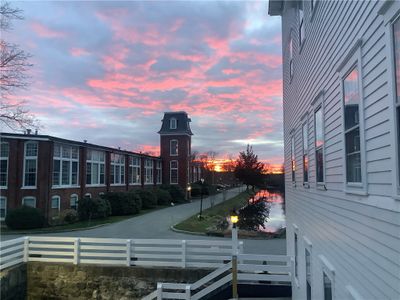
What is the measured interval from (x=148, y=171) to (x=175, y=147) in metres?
7.05

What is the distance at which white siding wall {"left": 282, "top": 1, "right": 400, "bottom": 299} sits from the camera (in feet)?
10.8

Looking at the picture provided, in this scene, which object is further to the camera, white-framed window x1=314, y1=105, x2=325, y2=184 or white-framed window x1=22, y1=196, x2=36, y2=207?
white-framed window x1=22, y1=196, x2=36, y2=207

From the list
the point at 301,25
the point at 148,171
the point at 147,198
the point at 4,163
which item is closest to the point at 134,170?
the point at 148,171

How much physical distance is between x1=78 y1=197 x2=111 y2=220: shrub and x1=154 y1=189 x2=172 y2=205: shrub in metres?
14.0

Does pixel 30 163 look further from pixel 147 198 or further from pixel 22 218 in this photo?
pixel 147 198

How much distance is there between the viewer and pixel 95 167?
34875 millimetres

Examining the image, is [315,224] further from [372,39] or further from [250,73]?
[250,73]

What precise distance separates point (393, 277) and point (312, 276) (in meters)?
4.47

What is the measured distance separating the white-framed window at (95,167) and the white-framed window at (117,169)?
232 cm

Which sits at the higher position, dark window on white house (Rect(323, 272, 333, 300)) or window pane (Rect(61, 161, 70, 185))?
window pane (Rect(61, 161, 70, 185))

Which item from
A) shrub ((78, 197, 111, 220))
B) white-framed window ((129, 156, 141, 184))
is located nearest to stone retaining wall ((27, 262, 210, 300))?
shrub ((78, 197, 111, 220))

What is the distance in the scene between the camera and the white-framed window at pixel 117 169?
38941 mm

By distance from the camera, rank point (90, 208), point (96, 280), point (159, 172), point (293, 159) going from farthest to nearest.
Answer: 1. point (159, 172)
2. point (90, 208)
3. point (96, 280)
4. point (293, 159)

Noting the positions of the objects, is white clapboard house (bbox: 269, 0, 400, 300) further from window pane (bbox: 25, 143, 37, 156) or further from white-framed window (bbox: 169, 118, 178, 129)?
white-framed window (bbox: 169, 118, 178, 129)
